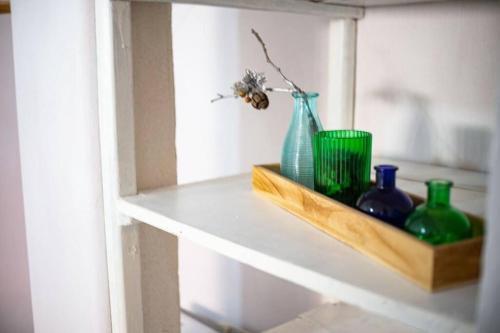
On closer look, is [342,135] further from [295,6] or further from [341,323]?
[341,323]

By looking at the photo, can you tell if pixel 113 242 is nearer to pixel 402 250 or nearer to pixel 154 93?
pixel 154 93

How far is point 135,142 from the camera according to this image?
0.81 meters

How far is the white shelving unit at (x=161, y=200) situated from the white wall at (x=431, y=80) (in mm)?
45

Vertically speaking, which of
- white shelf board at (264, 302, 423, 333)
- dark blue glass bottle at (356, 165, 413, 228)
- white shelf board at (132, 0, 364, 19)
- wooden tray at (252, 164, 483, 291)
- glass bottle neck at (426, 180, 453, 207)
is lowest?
white shelf board at (264, 302, 423, 333)

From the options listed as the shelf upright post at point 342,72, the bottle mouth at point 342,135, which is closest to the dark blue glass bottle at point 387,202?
the bottle mouth at point 342,135

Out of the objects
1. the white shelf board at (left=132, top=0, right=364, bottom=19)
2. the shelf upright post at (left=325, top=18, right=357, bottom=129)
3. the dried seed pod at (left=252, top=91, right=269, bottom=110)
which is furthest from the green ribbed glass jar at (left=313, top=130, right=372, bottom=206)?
the shelf upright post at (left=325, top=18, right=357, bottom=129)

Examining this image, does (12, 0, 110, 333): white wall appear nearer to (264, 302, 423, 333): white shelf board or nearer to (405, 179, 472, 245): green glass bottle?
(264, 302, 423, 333): white shelf board

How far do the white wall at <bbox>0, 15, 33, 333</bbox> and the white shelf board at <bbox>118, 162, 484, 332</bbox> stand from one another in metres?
0.77

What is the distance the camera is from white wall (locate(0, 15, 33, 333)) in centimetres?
139

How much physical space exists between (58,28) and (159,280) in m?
0.46

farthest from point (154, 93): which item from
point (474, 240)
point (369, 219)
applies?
point (474, 240)

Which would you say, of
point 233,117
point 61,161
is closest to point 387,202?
point 61,161

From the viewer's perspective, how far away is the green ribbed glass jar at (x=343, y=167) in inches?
28.1

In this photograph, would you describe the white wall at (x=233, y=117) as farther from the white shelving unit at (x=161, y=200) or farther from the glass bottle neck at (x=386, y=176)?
the glass bottle neck at (x=386, y=176)
